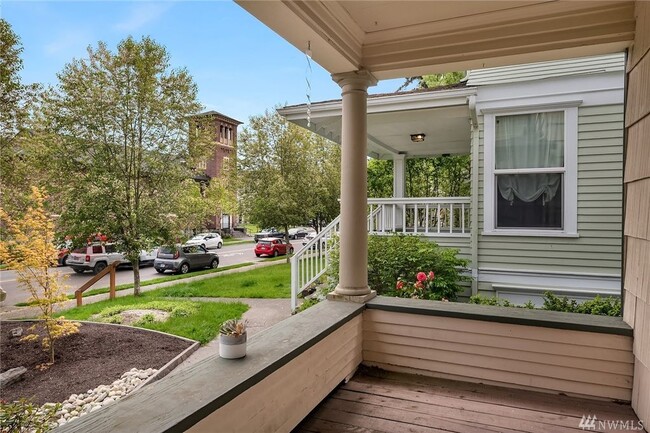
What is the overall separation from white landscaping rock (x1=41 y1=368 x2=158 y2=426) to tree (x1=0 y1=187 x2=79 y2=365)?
1023 mm

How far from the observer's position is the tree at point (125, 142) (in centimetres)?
633

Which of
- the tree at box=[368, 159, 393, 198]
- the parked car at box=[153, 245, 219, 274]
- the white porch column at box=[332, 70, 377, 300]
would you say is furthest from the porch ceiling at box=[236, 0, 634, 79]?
the parked car at box=[153, 245, 219, 274]

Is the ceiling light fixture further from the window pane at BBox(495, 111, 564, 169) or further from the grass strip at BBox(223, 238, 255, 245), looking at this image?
Answer: the grass strip at BBox(223, 238, 255, 245)

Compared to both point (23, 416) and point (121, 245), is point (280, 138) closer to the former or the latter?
point (121, 245)

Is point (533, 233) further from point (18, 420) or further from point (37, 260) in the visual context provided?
point (37, 260)

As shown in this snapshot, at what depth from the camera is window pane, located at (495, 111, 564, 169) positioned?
12.7ft

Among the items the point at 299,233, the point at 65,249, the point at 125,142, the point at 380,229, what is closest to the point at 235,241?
the point at 299,233

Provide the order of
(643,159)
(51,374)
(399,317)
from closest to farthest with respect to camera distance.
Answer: (643,159) → (399,317) → (51,374)

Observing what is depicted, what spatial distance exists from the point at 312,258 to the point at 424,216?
6.19 ft

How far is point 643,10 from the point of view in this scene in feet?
5.82

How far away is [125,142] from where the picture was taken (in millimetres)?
7074

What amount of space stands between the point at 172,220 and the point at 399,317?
6543mm

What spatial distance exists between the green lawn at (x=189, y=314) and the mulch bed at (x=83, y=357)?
24cm

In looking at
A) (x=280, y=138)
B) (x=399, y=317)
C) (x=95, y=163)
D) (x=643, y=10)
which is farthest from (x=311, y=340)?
(x=280, y=138)
